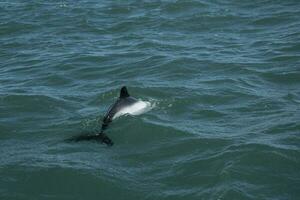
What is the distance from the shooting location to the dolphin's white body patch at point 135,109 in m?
18.7

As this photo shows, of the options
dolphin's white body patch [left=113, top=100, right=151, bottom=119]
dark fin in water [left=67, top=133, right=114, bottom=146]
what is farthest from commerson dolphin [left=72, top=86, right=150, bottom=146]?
dark fin in water [left=67, top=133, right=114, bottom=146]

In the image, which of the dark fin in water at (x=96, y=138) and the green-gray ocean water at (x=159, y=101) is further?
the dark fin in water at (x=96, y=138)

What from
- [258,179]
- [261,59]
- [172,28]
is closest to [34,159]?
[258,179]

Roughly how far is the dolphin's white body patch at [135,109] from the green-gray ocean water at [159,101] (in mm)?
339

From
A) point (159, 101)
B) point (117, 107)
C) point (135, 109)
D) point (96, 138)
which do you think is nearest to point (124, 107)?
point (117, 107)

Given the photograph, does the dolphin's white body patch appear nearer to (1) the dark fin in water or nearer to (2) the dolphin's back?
(2) the dolphin's back

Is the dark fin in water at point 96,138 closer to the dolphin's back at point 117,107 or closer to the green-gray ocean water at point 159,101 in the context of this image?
the green-gray ocean water at point 159,101

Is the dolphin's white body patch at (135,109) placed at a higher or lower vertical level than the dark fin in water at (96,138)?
higher

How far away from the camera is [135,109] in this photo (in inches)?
752

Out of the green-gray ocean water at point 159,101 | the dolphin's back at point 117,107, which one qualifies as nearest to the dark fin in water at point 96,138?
the green-gray ocean water at point 159,101

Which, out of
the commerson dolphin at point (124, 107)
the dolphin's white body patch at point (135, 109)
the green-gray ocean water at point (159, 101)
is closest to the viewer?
the green-gray ocean water at point (159, 101)

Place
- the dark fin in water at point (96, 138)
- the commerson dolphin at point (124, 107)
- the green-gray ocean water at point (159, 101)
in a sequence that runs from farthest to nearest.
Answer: the commerson dolphin at point (124, 107) < the dark fin in water at point (96, 138) < the green-gray ocean water at point (159, 101)

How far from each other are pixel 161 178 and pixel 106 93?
722 cm

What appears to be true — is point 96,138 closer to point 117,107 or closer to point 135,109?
point 117,107
